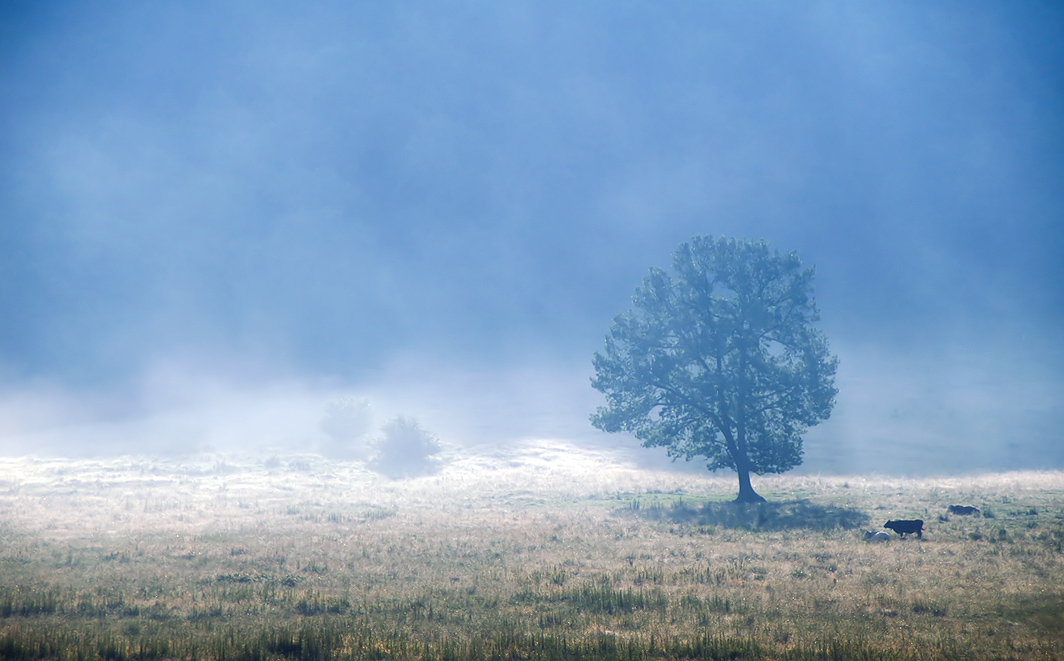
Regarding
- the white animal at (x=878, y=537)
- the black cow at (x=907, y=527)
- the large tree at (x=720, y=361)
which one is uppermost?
the large tree at (x=720, y=361)

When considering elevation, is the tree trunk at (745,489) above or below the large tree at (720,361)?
below

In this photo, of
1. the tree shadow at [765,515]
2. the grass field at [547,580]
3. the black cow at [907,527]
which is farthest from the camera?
the tree shadow at [765,515]

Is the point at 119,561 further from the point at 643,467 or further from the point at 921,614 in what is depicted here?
the point at 643,467

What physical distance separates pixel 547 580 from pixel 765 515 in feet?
55.6

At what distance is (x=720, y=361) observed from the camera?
126 feet

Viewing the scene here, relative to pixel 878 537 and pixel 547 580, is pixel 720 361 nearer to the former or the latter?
pixel 878 537

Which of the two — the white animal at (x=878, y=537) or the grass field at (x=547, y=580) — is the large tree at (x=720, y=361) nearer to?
the grass field at (x=547, y=580)

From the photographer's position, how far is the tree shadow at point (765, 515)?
27.5 metres

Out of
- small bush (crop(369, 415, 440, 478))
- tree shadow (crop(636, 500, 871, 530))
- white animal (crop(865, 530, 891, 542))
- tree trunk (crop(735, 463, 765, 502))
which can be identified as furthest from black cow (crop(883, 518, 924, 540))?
small bush (crop(369, 415, 440, 478))

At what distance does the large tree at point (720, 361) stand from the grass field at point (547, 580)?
4.08m

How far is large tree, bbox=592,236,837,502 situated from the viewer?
37312mm

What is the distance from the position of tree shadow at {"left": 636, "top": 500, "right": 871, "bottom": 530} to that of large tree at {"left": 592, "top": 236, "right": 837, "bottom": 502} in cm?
326

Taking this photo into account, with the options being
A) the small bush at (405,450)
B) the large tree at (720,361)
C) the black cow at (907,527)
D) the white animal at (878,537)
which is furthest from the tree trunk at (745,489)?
the small bush at (405,450)

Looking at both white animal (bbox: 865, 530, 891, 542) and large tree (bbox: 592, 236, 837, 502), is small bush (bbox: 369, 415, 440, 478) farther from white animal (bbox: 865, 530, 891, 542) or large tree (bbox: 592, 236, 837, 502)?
white animal (bbox: 865, 530, 891, 542)
